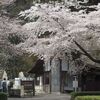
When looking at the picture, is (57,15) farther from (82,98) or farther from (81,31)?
(82,98)

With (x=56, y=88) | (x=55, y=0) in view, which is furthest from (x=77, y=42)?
(x=56, y=88)

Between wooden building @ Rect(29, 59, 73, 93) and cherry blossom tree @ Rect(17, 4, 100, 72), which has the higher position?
cherry blossom tree @ Rect(17, 4, 100, 72)

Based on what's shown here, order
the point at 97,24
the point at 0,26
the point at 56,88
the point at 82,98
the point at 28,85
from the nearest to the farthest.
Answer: the point at 97,24, the point at 82,98, the point at 0,26, the point at 28,85, the point at 56,88

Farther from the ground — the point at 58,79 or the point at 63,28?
A: the point at 63,28

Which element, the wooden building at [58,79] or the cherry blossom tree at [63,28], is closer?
the cherry blossom tree at [63,28]

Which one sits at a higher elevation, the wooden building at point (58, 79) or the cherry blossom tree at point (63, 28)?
the cherry blossom tree at point (63, 28)

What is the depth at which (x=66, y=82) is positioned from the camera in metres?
40.8

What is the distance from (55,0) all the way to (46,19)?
5.68 m

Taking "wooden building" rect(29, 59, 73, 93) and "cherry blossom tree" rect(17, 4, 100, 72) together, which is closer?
"cherry blossom tree" rect(17, 4, 100, 72)

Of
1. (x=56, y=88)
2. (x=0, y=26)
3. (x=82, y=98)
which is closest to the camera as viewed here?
(x=82, y=98)

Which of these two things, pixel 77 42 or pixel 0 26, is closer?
pixel 77 42

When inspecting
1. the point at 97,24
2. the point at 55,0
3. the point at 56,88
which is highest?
the point at 55,0

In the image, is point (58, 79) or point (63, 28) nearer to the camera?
point (63, 28)

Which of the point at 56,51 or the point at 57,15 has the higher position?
the point at 57,15
